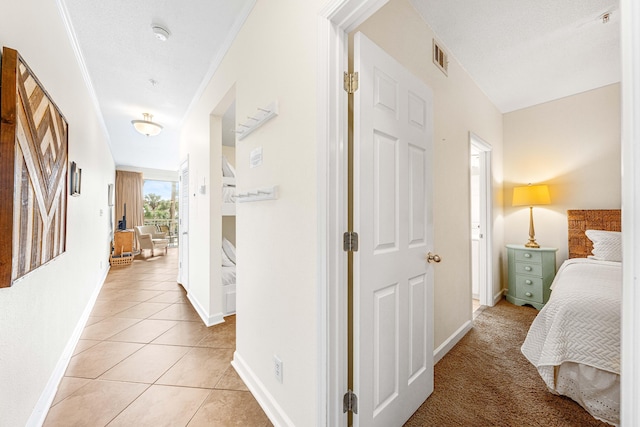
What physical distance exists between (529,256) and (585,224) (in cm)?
68

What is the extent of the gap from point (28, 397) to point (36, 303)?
49cm

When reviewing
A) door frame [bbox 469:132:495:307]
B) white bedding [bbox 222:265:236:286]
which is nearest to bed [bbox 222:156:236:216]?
→ white bedding [bbox 222:265:236:286]

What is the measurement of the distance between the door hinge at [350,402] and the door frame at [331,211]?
26mm

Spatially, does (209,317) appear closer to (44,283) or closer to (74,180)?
(44,283)

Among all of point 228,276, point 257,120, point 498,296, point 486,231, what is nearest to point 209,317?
point 228,276

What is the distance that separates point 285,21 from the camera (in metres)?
1.47

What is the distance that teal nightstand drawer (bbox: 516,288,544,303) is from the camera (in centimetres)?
317

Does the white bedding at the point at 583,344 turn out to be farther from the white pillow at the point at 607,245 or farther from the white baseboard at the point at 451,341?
the white pillow at the point at 607,245

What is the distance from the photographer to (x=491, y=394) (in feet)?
5.70

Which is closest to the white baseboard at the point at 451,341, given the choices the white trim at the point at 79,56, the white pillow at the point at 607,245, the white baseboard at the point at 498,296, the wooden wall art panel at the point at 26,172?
the white baseboard at the point at 498,296

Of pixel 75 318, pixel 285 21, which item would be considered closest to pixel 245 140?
pixel 285 21

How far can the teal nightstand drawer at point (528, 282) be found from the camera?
10.4ft

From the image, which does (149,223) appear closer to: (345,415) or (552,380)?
(345,415)

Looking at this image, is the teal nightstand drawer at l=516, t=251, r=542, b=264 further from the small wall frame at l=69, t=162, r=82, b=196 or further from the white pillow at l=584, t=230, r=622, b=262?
the small wall frame at l=69, t=162, r=82, b=196
